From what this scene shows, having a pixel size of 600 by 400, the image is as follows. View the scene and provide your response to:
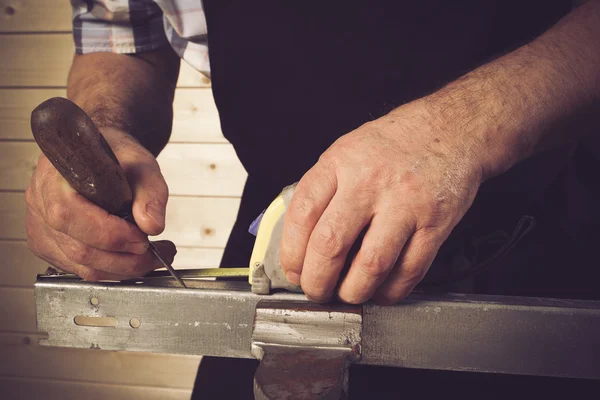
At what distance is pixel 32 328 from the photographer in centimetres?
179

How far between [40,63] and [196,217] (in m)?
0.69

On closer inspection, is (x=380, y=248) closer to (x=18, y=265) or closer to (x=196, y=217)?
(x=196, y=217)

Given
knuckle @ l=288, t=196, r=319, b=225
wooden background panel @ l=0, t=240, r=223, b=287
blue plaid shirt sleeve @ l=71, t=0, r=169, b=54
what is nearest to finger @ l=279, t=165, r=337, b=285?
knuckle @ l=288, t=196, r=319, b=225

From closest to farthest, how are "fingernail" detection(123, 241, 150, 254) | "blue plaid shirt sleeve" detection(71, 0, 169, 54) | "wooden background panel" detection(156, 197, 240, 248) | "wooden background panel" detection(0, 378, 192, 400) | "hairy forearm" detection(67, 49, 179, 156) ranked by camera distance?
"fingernail" detection(123, 241, 150, 254)
"hairy forearm" detection(67, 49, 179, 156)
"blue plaid shirt sleeve" detection(71, 0, 169, 54)
"wooden background panel" detection(156, 197, 240, 248)
"wooden background panel" detection(0, 378, 192, 400)

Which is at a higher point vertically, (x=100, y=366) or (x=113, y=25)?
(x=113, y=25)

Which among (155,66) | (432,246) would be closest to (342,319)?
(432,246)

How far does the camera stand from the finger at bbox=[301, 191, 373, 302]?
534 mm

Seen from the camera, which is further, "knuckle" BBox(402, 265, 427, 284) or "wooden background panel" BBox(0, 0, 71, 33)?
"wooden background panel" BBox(0, 0, 71, 33)

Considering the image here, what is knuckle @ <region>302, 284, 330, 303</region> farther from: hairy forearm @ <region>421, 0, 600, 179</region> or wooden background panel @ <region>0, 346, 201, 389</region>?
wooden background panel @ <region>0, 346, 201, 389</region>

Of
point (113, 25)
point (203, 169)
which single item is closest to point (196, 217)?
point (203, 169)

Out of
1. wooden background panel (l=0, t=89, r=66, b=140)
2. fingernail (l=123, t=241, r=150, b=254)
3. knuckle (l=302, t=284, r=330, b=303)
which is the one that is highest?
knuckle (l=302, t=284, r=330, b=303)

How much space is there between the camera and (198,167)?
157cm

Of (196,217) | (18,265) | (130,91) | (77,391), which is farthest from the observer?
(77,391)

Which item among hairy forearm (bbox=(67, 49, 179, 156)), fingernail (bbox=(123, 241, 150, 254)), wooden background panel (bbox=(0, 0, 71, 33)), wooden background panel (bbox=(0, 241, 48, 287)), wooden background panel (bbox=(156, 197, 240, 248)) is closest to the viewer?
fingernail (bbox=(123, 241, 150, 254))
